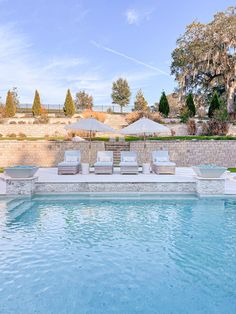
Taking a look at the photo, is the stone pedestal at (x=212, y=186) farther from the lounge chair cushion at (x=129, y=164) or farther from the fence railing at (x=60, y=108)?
the fence railing at (x=60, y=108)

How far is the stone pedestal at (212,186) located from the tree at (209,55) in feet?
73.6

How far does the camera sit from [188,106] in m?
25.9

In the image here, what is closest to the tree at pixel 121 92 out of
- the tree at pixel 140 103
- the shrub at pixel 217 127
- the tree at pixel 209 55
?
the tree at pixel 140 103

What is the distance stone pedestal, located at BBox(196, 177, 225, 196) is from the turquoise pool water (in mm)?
1034

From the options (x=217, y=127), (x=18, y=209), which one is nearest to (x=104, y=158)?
(x=18, y=209)

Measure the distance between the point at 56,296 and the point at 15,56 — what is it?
18.4 metres

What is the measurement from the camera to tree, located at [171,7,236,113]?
91.6 feet

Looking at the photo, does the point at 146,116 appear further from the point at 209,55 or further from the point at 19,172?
the point at 19,172

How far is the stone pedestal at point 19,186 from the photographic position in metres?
8.64

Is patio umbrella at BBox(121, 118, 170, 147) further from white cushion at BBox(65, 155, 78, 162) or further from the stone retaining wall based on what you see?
the stone retaining wall

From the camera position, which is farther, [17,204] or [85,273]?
[17,204]

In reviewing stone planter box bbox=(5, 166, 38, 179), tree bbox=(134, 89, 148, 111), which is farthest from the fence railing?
stone planter box bbox=(5, 166, 38, 179)

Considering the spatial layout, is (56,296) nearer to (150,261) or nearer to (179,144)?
(150,261)

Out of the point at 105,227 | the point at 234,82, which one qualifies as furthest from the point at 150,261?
the point at 234,82
